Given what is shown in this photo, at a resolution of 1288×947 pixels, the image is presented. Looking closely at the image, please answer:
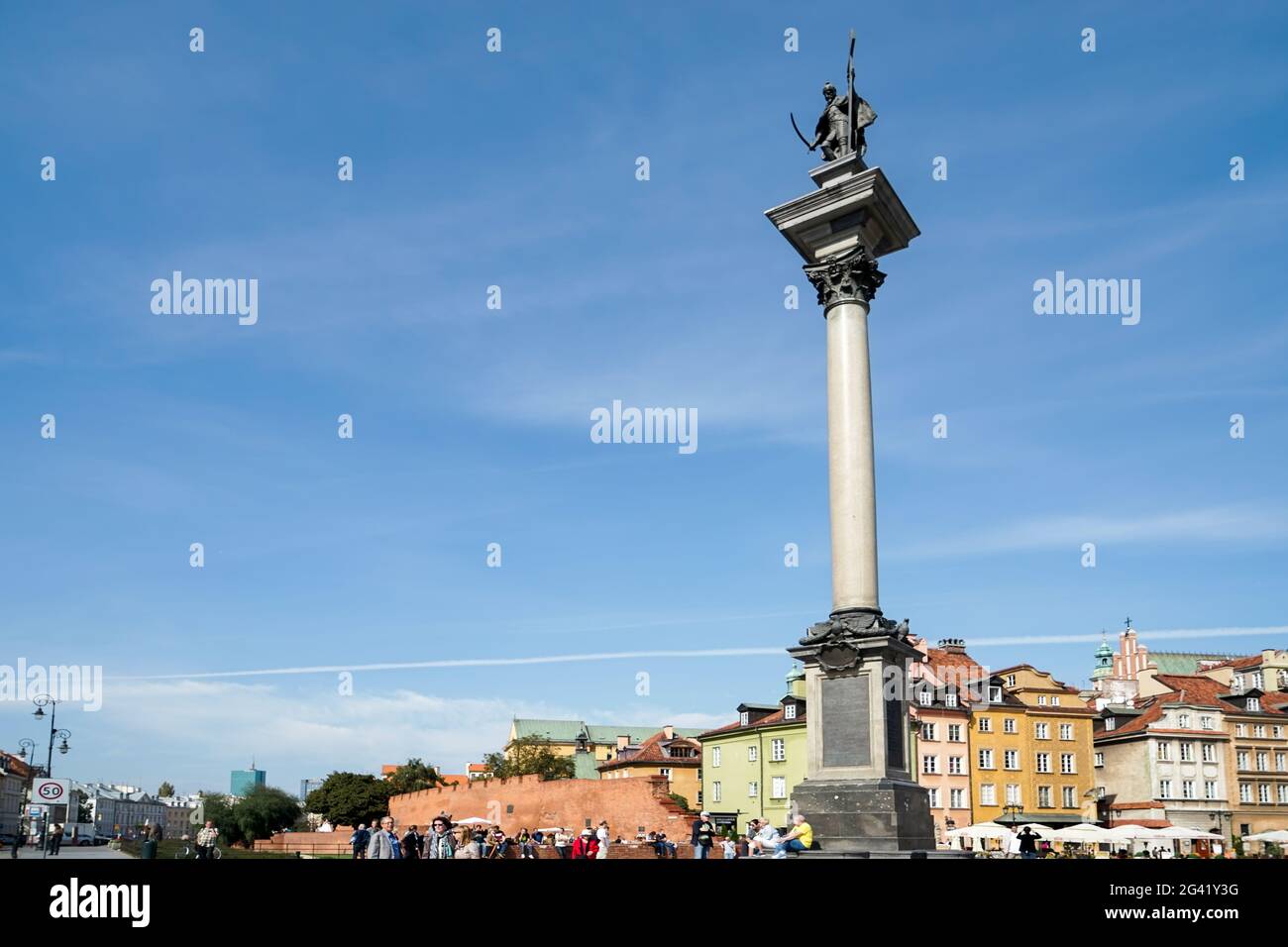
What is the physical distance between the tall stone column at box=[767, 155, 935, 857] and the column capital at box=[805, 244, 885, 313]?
A: 0.02 metres

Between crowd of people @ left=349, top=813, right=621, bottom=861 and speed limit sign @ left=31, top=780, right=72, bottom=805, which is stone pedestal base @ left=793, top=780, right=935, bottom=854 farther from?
speed limit sign @ left=31, top=780, right=72, bottom=805

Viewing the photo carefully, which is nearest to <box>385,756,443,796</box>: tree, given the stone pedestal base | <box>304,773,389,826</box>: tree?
<box>304,773,389,826</box>: tree

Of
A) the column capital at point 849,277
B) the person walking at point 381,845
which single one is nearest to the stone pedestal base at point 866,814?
the column capital at point 849,277

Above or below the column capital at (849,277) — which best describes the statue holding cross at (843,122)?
above

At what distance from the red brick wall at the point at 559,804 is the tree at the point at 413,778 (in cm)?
3579

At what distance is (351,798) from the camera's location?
11544 centimetres

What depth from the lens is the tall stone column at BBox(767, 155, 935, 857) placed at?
17.9 meters

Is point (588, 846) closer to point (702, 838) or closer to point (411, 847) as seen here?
point (702, 838)

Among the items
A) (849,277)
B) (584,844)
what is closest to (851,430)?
(849,277)

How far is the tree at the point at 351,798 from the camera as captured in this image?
115 m

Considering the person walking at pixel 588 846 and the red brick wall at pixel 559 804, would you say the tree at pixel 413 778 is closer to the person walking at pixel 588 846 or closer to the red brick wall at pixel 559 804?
the red brick wall at pixel 559 804

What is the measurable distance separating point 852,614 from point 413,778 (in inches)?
4922
